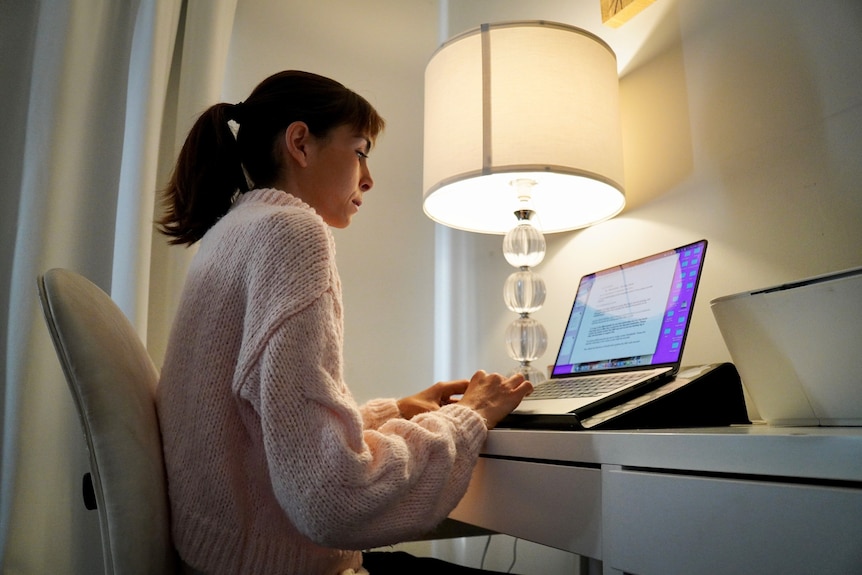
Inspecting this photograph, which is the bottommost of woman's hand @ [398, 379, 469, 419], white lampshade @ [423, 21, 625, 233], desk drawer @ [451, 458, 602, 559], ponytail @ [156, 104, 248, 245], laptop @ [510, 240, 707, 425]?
desk drawer @ [451, 458, 602, 559]

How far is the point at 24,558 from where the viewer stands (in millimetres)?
1186

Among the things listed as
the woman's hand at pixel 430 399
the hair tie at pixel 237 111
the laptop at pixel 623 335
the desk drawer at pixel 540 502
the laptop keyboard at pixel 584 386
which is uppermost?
the hair tie at pixel 237 111

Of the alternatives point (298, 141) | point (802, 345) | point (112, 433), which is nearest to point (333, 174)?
point (298, 141)

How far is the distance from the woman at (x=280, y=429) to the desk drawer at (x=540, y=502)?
0.21ft

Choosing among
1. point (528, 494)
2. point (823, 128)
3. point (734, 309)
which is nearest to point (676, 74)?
point (823, 128)

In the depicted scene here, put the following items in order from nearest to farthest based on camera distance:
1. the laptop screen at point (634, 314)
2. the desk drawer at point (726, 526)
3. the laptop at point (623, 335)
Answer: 1. the desk drawer at point (726, 526)
2. the laptop at point (623, 335)
3. the laptop screen at point (634, 314)

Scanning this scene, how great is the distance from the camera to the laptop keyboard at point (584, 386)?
2.60 ft

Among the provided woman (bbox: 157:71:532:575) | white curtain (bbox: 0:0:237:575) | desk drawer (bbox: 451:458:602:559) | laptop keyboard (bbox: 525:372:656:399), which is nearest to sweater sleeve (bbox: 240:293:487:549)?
woman (bbox: 157:71:532:575)

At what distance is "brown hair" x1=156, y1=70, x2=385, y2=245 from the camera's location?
2.88 feet

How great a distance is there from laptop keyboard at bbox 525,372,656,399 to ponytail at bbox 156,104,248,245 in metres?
0.56

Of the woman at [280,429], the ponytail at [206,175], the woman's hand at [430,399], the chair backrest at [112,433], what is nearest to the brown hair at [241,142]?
the ponytail at [206,175]

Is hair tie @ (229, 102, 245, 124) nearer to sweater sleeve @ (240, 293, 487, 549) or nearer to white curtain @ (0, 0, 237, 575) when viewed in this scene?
sweater sleeve @ (240, 293, 487, 549)

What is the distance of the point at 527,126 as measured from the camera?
3.75 feet

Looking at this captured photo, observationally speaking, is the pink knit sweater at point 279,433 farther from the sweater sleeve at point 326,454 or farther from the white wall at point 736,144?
the white wall at point 736,144
